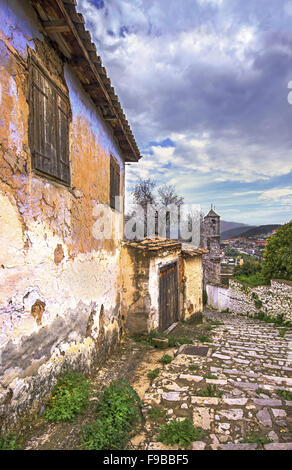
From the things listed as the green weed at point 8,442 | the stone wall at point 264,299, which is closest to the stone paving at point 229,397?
the green weed at point 8,442

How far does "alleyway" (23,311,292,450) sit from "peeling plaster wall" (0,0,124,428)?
539mm

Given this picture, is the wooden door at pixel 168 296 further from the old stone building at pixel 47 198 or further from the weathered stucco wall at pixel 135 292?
the old stone building at pixel 47 198

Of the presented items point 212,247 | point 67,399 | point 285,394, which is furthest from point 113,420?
point 212,247

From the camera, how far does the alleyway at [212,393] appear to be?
96.1 inches

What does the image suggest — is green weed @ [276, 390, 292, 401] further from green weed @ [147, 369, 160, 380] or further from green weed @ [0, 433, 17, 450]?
green weed @ [0, 433, 17, 450]

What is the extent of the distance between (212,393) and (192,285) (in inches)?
212

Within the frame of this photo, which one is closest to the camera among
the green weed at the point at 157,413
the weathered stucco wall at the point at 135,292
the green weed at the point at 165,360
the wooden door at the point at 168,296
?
the green weed at the point at 157,413

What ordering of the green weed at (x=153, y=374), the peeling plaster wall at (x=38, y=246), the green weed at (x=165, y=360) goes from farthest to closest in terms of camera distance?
1. the green weed at (x=165, y=360)
2. the green weed at (x=153, y=374)
3. the peeling plaster wall at (x=38, y=246)

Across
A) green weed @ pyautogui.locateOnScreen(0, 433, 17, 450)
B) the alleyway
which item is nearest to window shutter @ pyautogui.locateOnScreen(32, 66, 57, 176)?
green weed @ pyautogui.locateOnScreen(0, 433, 17, 450)

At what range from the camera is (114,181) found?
5957 mm

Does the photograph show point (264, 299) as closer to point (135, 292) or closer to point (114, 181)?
point (135, 292)

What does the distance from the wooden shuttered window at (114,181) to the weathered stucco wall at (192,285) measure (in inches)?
139
